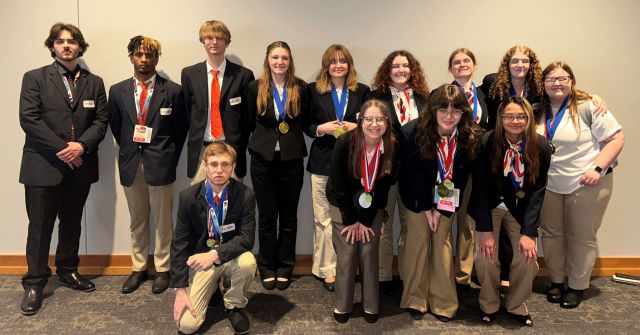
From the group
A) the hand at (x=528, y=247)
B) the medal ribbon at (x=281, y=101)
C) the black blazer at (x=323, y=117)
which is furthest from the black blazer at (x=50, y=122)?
the hand at (x=528, y=247)

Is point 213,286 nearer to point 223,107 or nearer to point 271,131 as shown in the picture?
point 271,131

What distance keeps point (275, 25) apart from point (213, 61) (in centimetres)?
64

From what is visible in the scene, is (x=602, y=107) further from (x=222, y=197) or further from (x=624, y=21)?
(x=222, y=197)

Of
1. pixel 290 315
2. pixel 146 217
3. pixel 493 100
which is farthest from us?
pixel 146 217

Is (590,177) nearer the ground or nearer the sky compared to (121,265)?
nearer the sky

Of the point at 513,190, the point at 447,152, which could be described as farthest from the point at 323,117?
the point at 513,190

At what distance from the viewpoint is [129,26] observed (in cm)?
345

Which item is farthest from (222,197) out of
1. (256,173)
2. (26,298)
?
(26,298)

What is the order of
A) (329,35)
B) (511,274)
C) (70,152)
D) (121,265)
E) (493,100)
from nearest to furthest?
(511,274) < (70,152) < (493,100) < (329,35) < (121,265)

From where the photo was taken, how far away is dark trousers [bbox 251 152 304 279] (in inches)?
123

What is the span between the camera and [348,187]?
2.61m

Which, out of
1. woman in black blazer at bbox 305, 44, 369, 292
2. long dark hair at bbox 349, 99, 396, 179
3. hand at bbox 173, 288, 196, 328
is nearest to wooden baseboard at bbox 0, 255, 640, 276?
woman in black blazer at bbox 305, 44, 369, 292

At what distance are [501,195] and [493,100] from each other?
762 millimetres

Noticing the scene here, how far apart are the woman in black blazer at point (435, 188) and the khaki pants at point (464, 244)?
35 centimetres
